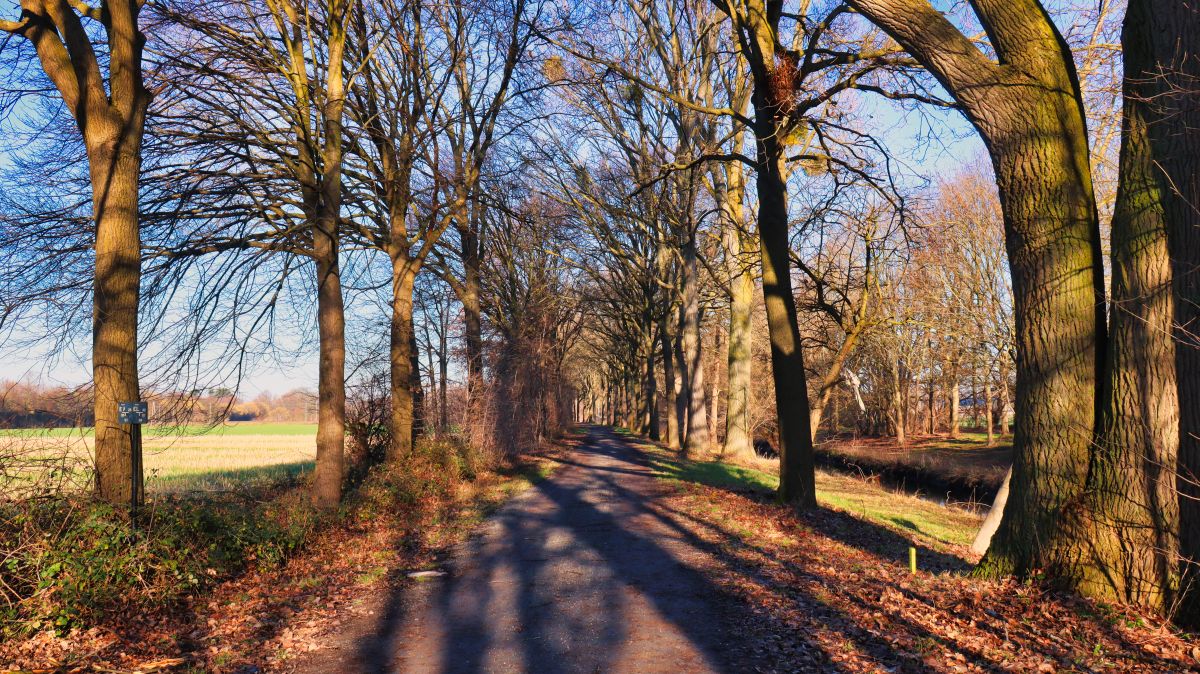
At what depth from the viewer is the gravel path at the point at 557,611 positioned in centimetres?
577

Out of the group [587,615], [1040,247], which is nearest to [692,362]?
[1040,247]

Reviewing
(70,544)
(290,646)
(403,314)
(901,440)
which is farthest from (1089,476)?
(901,440)

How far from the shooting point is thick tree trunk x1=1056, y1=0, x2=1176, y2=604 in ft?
19.3

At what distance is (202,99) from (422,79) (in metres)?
5.57

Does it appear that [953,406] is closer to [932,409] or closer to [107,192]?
[932,409]

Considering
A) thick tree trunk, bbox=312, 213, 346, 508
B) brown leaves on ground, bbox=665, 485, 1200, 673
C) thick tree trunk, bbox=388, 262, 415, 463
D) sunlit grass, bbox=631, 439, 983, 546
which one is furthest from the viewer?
thick tree trunk, bbox=388, 262, 415, 463

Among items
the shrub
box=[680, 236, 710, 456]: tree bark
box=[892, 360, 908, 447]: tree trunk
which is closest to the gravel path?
the shrub

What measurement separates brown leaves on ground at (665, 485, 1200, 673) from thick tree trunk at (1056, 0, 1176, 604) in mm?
348

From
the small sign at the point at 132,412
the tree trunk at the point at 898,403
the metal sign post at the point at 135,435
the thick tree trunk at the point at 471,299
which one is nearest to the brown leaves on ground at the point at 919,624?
the metal sign post at the point at 135,435

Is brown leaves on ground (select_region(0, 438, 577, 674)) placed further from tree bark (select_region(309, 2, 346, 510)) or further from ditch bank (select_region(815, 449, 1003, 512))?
ditch bank (select_region(815, 449, 1003, 512))

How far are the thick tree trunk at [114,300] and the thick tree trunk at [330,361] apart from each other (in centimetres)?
397

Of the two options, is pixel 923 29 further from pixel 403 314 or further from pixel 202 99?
pixel 403 314

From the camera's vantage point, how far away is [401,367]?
16.9 metres

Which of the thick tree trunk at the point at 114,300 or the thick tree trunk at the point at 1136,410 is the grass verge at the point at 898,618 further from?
the thick tree trunk at the point at 114,300
